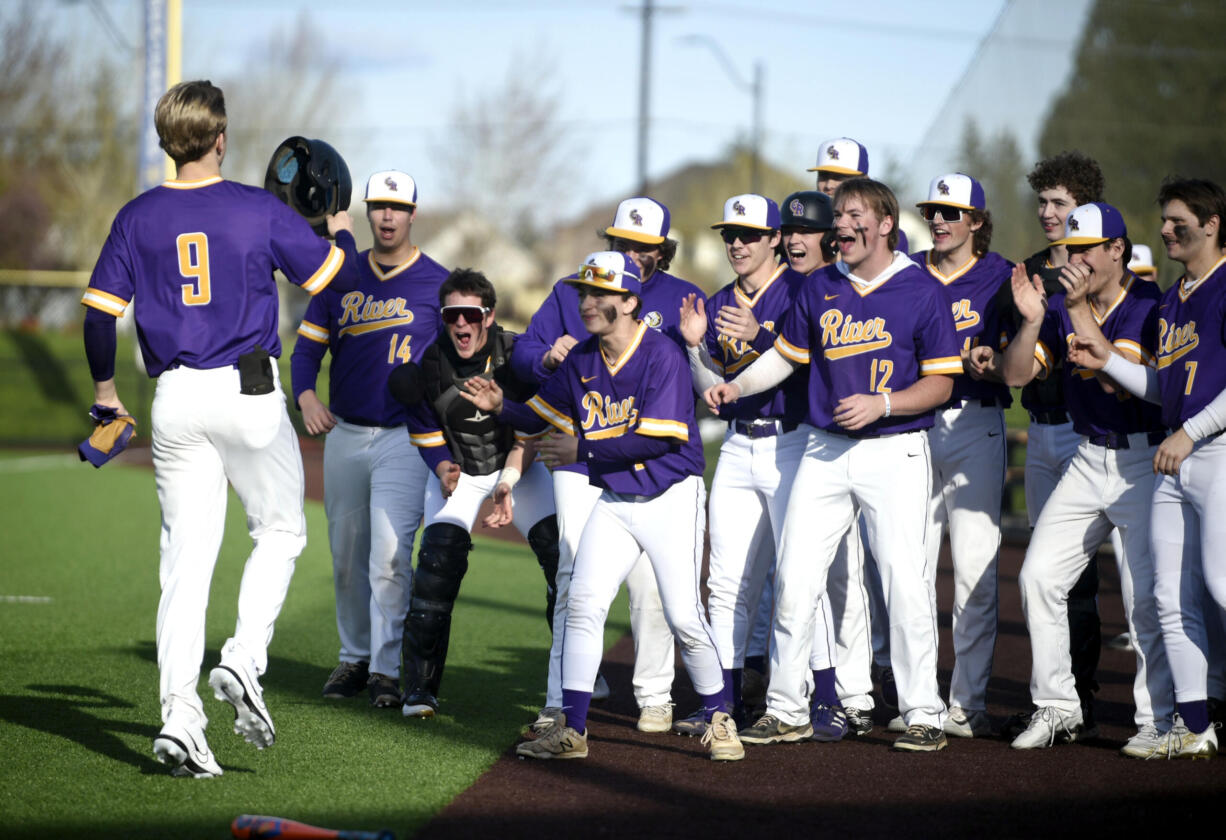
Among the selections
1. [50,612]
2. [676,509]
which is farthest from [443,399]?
[50,612]

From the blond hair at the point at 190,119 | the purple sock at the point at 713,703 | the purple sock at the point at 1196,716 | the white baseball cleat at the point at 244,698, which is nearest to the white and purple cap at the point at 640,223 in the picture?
the blond hair at the point at 190,119

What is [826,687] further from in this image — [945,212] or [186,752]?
[186,752]

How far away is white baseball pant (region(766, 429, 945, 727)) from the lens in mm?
5531

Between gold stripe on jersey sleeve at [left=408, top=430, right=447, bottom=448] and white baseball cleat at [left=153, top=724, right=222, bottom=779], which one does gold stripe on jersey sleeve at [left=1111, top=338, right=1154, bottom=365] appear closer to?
gold stripe on jersey sleeve at [left=408, top=430, right=447, bottom=448]

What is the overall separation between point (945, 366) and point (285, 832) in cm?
320

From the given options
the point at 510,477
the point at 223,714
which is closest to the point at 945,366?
the point at 510,477

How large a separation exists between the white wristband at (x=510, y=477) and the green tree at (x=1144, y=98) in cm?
836

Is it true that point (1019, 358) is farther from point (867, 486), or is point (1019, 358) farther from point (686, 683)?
point (686, 683)

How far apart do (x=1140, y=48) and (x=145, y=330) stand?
1143 centimetres

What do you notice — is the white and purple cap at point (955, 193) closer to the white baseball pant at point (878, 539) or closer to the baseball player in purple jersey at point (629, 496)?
the white baseball pant at point (878, 539)

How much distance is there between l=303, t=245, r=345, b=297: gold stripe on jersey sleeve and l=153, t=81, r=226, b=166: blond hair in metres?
0.61

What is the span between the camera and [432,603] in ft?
20.7

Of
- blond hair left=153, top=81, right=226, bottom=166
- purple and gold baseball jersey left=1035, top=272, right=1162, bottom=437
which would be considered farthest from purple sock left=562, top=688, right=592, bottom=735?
blond hair left=153, top=81, right=226, bottom=166

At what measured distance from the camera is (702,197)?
150 ft
